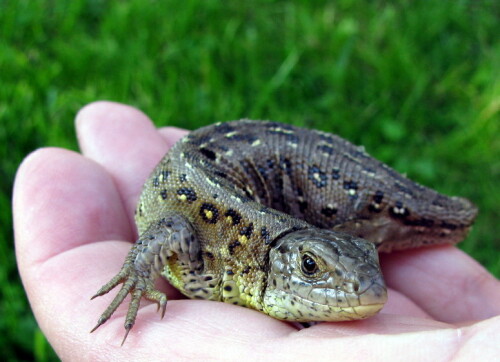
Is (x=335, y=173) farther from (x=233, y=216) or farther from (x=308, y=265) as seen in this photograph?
(x=308, y=265)

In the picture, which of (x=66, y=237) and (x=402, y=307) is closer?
(x=66, y=237)

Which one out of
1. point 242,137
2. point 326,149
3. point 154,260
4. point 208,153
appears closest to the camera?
point 154,260

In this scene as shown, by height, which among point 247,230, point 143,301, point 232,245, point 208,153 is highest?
point 208,153

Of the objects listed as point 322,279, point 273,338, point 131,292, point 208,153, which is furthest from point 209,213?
point 273,338

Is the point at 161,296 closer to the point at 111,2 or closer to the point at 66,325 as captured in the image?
the point at 66,325

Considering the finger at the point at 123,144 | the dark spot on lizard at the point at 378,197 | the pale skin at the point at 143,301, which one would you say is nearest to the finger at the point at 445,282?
the pale skin at the point at 143,301

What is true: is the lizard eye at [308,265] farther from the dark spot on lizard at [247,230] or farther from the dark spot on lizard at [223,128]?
the dark spot on lizard at [223,128]
